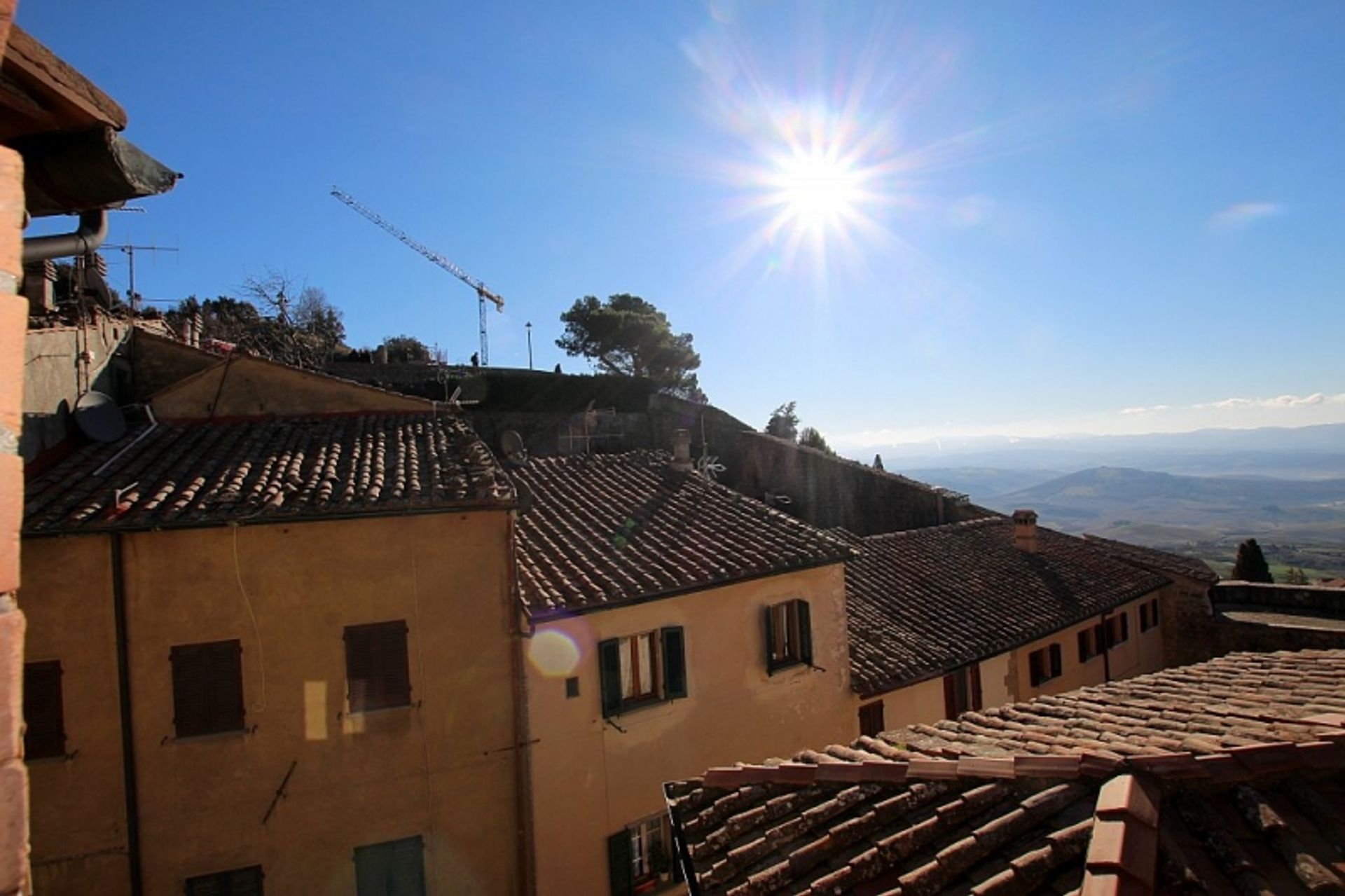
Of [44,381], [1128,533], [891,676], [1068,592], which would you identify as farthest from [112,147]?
[1128,533]

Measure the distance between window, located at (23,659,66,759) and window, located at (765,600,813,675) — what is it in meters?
9.13

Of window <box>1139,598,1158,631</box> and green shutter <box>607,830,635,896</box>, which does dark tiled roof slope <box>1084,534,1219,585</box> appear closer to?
window <box>1139,598,1158,631</box>

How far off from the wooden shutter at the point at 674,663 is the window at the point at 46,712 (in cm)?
706

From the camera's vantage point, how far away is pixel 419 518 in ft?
29.5

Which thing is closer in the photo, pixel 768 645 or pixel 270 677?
pixel 270 677

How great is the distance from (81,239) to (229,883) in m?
8.52

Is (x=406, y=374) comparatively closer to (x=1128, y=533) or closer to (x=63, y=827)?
(x=63, y=827)

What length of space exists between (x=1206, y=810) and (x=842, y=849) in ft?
6.48

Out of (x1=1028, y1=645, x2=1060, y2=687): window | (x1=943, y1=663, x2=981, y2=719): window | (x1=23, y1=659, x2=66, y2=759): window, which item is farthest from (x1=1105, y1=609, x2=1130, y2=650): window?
(x1=23, y1=659, x2=66, y2=759): window

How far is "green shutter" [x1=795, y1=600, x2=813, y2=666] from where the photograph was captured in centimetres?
1183

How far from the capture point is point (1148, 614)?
835 inches

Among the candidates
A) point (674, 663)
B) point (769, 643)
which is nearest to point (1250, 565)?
point (769, 643)

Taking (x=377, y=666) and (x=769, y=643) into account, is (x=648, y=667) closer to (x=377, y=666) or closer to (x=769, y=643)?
(x=769, y=643)

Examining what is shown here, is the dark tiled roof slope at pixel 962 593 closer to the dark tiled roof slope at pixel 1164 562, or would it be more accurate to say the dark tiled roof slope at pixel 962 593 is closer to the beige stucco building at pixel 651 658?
the dark tiled roof slope at pixel 1164 562
